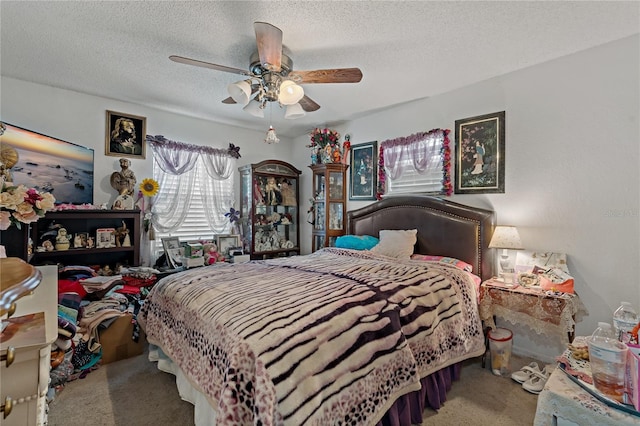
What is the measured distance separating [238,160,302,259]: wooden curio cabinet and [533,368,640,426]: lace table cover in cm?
A: 375

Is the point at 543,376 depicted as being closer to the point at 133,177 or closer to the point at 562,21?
the point at 562,21

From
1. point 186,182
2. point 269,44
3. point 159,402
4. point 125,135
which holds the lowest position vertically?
point 159,402

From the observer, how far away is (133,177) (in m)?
3.51

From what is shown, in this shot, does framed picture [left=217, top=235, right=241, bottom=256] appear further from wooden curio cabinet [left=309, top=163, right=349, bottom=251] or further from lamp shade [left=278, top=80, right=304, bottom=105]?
lamp shade [left=278, top=80, right=304, bottom=105]

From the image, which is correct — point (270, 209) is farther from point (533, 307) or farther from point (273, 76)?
point (533, 307)

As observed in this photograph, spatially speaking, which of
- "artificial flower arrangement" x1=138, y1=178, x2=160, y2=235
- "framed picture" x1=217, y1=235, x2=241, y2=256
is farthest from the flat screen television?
"framed picture" x1=217, y1=235, x2=241, y2=256

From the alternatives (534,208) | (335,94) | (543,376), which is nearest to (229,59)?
(335,94)

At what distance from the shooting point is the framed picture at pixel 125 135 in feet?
11.4

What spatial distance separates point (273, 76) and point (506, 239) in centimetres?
240

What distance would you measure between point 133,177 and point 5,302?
10.7 ft

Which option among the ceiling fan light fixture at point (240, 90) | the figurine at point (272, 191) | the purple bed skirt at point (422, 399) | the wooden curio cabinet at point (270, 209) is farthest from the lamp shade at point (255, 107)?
the purple bed skirt at point (422, 399)

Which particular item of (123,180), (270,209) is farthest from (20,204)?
(270,209)

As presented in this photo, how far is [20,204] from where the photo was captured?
1.40m

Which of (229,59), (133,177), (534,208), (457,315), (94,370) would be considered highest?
(229,59)
